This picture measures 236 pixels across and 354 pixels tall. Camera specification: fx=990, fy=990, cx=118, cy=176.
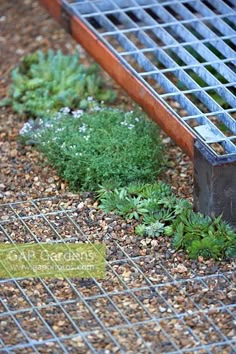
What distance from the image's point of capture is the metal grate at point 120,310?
3.53m

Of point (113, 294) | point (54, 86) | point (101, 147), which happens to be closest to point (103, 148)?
point (101, 147)

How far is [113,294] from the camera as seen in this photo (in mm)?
3820

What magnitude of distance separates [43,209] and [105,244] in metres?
0.41

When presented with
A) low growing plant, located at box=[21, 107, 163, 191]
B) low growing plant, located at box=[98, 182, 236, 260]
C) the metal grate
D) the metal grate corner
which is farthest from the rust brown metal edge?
the metal grate

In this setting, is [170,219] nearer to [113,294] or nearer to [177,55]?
[113,294]

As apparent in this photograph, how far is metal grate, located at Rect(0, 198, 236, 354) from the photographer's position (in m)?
3.53

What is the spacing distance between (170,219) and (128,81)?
93 cm

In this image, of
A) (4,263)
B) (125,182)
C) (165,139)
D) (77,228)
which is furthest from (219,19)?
(4,263)

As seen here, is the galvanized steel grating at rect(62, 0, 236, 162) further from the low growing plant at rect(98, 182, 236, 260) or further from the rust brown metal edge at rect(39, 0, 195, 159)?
the low growing plant at rect(98, 182, 236, 260)

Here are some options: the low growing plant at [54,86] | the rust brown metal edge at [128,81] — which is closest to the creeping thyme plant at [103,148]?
the low growing plant at [54,86]

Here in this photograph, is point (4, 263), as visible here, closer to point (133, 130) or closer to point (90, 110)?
point (133, 130)

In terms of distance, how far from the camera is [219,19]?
531 cm

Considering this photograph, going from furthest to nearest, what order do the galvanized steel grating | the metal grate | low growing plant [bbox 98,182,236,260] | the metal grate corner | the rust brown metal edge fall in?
the galvanized steel grating, the metal grate corner, the rust brown metal edge, low growing plant [bbox 98,182,236,260], the metal grate

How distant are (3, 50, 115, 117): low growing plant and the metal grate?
1269 mm
